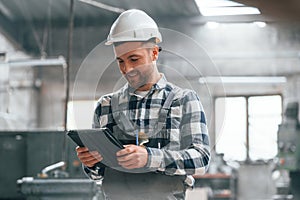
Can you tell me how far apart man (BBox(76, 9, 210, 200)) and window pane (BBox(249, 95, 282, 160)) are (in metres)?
7.54

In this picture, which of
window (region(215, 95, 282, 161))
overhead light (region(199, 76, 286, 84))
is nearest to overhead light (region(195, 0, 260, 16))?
overhead light (region(199, 76, 286, 84))

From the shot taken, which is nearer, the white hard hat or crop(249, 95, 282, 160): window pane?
the white hard hat

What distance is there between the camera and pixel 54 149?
4.76 metres

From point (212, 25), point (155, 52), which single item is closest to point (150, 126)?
point (155, 52)

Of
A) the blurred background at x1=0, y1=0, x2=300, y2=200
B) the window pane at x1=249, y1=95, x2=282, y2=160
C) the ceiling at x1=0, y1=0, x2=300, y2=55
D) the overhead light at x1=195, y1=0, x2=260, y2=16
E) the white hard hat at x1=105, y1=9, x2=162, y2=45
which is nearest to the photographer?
the white hard hat at x1=105, y1=9, x2=162, y2=45

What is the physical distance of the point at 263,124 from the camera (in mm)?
9281

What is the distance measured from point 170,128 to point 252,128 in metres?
8.61

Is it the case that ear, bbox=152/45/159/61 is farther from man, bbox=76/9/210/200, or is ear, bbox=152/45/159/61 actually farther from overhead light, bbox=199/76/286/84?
overhead light, bbox=199/76/286/84

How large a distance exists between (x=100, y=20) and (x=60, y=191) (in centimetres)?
432

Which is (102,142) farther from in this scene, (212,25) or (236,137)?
(236,137)

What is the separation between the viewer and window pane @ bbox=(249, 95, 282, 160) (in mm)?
8891

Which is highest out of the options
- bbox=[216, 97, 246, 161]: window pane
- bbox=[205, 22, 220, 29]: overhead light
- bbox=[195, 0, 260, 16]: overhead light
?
bbox=[195, 0, 260, 16]: overhead light

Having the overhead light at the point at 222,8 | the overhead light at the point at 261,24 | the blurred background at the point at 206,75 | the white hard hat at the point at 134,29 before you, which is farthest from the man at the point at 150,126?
the overhead light at the point at 261,24

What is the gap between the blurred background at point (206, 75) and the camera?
4.98 metres
